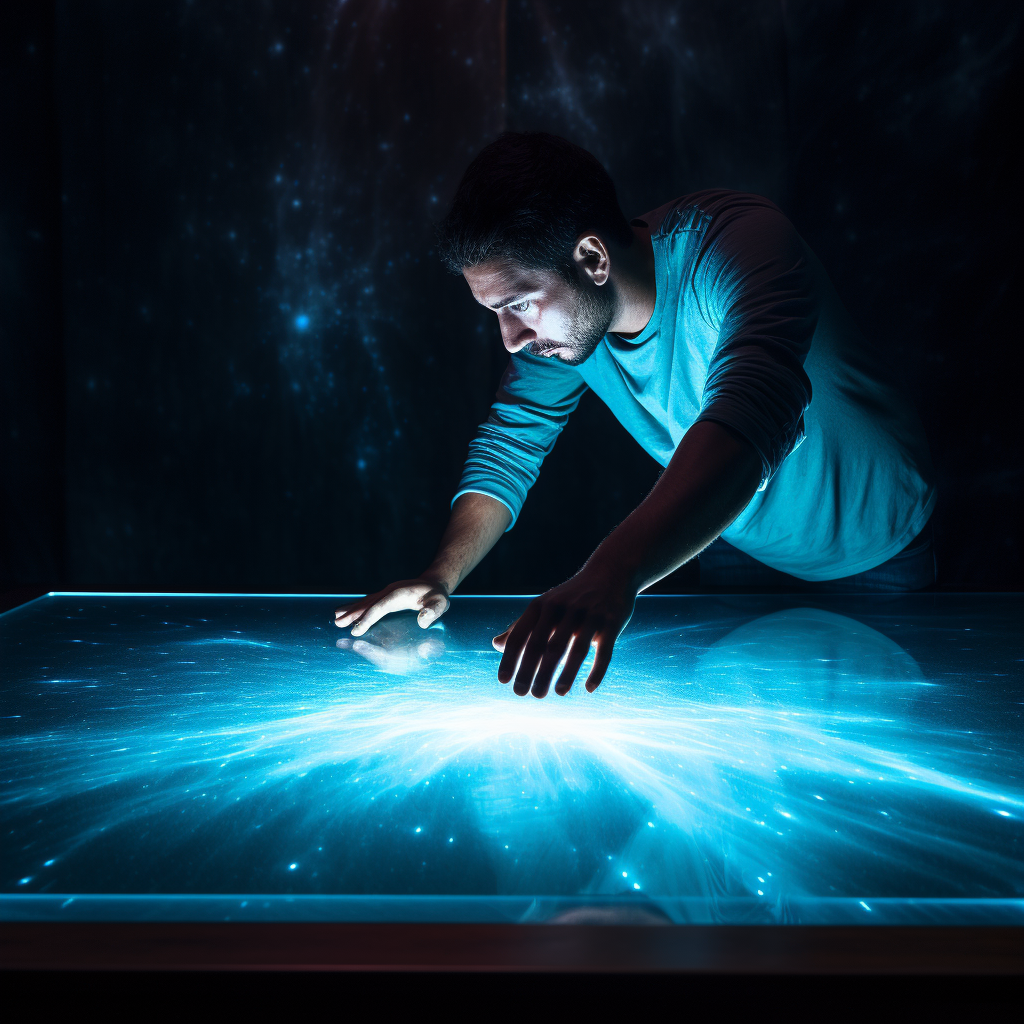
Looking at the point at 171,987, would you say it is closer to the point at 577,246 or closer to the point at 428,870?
the point at 428,870

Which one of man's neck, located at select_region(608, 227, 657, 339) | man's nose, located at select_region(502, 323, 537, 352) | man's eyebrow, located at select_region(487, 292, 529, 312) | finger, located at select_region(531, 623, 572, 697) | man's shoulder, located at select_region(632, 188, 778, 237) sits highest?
man's shoulder, located at select_region(632, 188, 778, 237)

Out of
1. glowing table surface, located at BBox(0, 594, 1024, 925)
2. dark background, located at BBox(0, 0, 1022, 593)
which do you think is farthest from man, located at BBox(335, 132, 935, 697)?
dark background, located at BBox(0, 0, 1022, 593)

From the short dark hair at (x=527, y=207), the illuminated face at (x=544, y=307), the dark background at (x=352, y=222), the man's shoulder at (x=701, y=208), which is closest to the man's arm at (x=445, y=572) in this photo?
the illuminated face at (x=544, y=307)

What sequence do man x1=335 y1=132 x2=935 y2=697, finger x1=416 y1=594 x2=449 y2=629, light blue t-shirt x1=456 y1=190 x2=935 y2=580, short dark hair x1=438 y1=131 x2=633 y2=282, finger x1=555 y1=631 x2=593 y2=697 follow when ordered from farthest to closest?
finger x1=416 y1=594 x2=449 y2=629 → short dark hair x1=438 y1=131 x2=633 y2=282 → light blue t-shirt x1=456 y1=190 x2=935 y2=580 → man x1=335 y1=132 x2=935 y2=697 → finger x1=555 y1=631 x2=593 y2=697

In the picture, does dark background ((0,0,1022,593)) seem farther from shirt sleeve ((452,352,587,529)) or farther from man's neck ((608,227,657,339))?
man's neck ((608,227,657,339))

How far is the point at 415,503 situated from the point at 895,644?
1460 mm

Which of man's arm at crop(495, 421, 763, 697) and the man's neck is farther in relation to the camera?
the man's neck

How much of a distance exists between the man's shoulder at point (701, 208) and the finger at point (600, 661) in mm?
762

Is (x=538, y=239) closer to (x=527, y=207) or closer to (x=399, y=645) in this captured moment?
(x=527, y=207)

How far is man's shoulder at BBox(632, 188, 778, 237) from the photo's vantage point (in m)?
1.11

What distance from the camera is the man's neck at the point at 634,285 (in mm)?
1186

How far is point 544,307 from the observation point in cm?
109

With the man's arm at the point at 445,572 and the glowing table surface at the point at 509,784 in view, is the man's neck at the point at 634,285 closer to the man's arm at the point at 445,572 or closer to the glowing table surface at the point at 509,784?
the man's arm at the point at 445,572

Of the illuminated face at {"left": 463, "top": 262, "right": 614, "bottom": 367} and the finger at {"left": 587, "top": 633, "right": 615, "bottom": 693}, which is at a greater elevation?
the illuminated face at {"left": 463, "top": 262, "right": 614, "bottom": 367}
